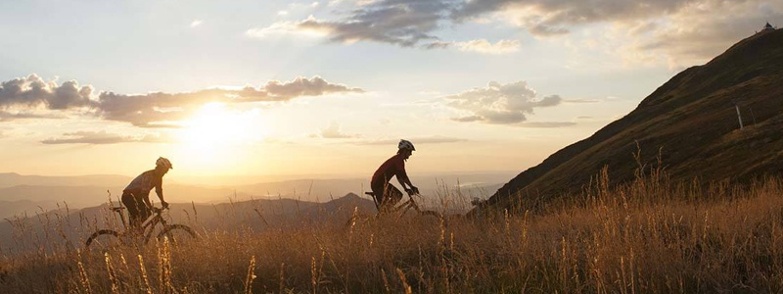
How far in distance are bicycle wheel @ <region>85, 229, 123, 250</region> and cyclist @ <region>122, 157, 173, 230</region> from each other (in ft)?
5.01

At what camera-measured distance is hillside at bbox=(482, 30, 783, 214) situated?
26141 mm

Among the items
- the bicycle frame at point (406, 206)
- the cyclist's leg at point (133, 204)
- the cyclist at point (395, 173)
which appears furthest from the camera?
the cyclist's leg at point (133, 204)

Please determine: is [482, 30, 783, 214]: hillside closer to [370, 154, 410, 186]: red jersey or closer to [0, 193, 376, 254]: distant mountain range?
[370, 154, 410, 186]: red jersey

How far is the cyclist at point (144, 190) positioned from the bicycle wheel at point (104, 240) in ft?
5.01

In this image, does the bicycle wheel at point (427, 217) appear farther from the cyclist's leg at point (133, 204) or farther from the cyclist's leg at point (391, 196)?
the cyclist's leg at point (133, 204)

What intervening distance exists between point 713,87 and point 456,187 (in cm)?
6032

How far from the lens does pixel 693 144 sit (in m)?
33.4

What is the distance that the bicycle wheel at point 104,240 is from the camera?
28.2 ft

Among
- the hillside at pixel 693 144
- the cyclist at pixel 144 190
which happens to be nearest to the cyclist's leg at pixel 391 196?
the hillside at pixel 693 144

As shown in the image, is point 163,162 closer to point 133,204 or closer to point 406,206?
point 133,204

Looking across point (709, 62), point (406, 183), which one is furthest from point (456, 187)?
point (709, 62)

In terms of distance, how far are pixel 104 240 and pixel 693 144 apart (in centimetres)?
3150

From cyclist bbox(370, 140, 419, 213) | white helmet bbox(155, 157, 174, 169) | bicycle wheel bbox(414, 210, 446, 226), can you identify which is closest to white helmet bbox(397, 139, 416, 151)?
cyclist bbox(370, 140, 419, 213)

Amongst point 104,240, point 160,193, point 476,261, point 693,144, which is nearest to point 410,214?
point 476,261
